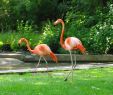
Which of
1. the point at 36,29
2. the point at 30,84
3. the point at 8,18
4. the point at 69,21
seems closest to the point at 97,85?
the point at 30,84

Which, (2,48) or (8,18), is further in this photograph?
(8,18)

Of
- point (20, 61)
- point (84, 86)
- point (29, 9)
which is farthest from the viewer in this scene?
point (29, 9)

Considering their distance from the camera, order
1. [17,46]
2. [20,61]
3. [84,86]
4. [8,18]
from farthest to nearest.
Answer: [8,18], [17,46], [20,61], [84,86]

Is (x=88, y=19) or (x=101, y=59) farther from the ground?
(x=88, y=19)

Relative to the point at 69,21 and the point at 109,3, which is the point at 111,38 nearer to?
the point at 109,3

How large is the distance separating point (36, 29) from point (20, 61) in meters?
9.71

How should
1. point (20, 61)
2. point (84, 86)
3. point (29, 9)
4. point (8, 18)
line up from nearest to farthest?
point (84, 86), point (20, 61), point (29, 9), point (8, 18)

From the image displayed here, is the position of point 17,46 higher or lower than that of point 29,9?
lower

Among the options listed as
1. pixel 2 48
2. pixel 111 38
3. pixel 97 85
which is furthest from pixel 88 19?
pixel 97 85

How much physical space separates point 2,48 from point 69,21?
15.9 ft

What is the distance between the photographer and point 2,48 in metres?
24.5

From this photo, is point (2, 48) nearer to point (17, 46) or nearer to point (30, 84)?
point (17, 46)

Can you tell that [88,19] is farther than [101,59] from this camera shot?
Yes

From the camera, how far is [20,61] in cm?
2027
